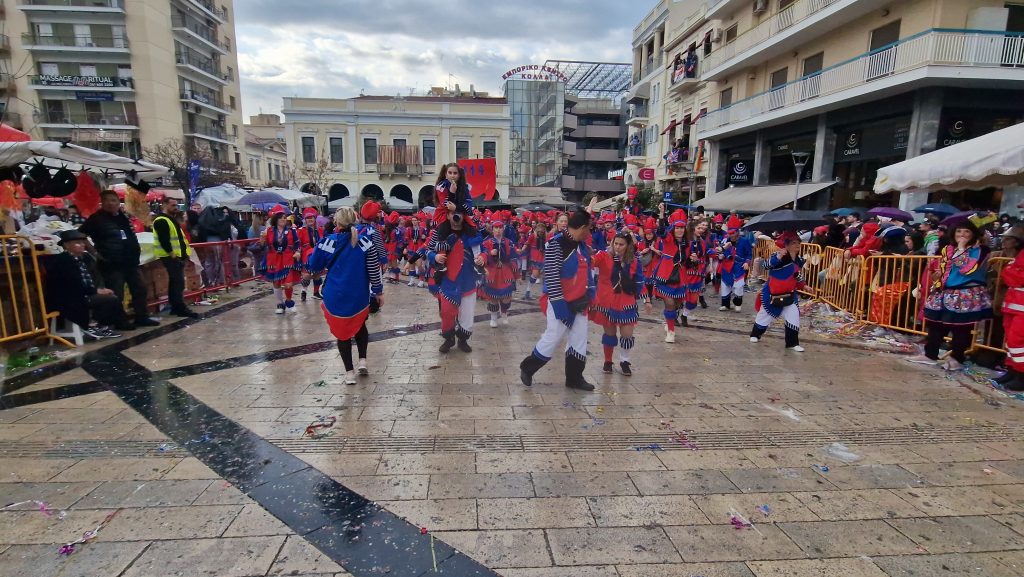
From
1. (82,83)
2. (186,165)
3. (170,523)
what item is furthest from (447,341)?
(82,83)

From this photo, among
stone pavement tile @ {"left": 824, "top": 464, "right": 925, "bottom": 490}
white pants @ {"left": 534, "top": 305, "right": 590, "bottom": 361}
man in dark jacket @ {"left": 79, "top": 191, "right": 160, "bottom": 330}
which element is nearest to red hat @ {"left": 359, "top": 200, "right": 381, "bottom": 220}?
white pants @ {"left": 534, "top": 305, "right": 590, "bottom": 361}

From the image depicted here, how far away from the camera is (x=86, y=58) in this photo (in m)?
35.5

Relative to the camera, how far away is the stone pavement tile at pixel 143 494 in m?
3.08

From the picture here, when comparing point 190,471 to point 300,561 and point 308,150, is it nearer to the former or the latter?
point 300,561

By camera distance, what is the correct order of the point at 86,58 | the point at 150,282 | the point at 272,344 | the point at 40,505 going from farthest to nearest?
the point at 86,58
the point at 150,282
the point at 272,344
the point at 40,505

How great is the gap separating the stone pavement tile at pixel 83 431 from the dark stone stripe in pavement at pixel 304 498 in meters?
0.24

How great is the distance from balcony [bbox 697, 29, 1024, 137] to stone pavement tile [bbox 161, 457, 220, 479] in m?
17.2

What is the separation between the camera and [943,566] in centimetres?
260

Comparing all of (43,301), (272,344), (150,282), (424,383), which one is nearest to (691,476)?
(424,383)

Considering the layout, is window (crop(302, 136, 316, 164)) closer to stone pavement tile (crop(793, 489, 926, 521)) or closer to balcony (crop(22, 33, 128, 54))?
balcony (crop(22, 33, 128, 54))

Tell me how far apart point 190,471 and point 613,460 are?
299 cm

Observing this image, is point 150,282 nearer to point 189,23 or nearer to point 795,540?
point 795,540

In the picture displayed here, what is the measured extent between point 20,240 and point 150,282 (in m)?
2.37

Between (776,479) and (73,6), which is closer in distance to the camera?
(776,479)
